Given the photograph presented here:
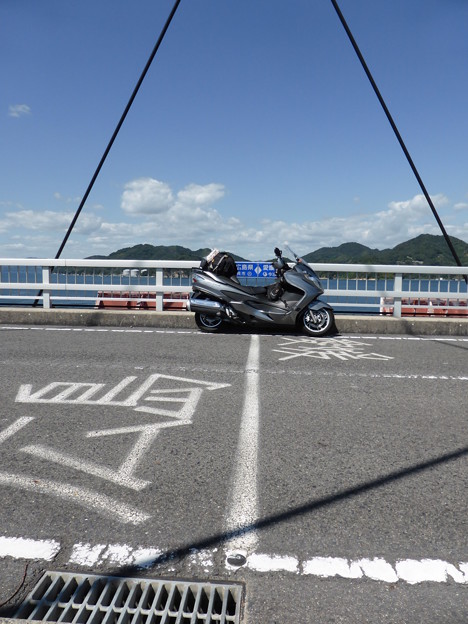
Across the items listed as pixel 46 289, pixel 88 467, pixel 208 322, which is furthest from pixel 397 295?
pixel 88 467

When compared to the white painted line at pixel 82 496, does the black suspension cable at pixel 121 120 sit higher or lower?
higher

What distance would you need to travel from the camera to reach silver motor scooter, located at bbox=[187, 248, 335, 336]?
849 cm

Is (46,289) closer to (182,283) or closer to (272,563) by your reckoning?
(182,283)

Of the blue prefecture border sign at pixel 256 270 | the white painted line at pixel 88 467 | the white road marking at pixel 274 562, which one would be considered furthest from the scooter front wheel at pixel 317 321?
the white road marking at pixel 274 562

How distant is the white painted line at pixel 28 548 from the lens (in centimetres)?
217

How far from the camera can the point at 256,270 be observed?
31.3ft

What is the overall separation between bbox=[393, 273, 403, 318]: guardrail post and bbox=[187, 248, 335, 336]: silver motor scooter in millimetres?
1774

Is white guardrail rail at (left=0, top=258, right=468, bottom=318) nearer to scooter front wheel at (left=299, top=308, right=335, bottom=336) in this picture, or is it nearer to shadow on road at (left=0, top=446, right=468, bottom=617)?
scooter front wheel at (left=299, top=308, right=335, bottom=336)

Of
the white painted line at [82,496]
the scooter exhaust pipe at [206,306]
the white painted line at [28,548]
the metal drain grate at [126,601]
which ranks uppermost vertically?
the scooter exhaust pipe at [206,306]

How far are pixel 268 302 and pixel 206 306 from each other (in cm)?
105

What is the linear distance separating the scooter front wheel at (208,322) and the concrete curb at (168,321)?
1.74 ft

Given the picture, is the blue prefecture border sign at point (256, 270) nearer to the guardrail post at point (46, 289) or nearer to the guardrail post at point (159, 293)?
the guardrail post at point (159, 293)

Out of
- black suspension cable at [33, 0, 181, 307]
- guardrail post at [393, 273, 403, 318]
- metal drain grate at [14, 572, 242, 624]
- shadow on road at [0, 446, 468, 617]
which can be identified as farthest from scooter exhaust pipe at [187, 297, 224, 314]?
metal drain grate at [14, 572, 242, 624]

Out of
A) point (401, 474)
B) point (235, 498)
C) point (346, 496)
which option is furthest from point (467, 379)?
point (235, 498)
